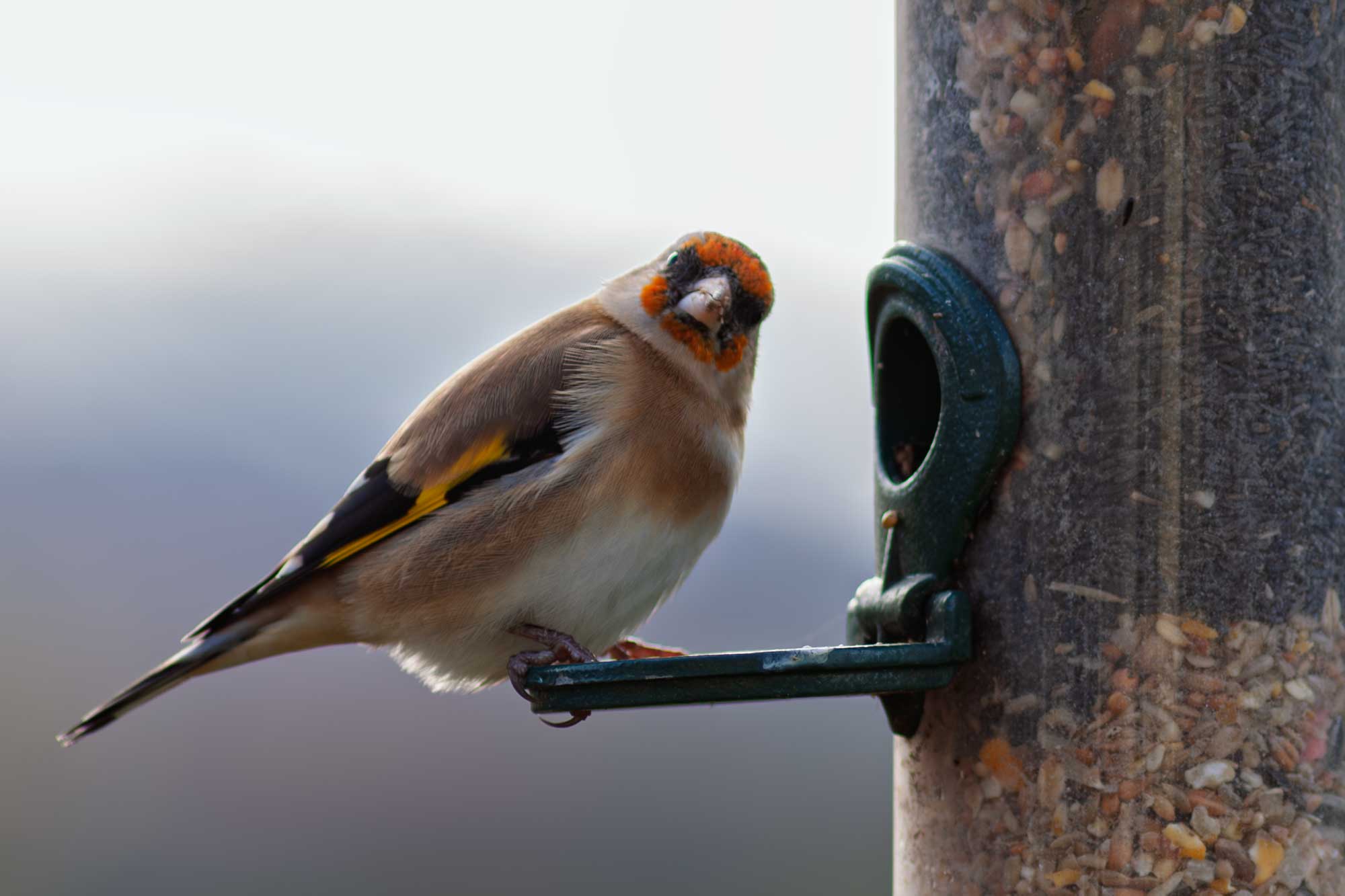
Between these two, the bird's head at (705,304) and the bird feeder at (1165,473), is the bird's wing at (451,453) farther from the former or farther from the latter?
the bird feeder at (1165,473)

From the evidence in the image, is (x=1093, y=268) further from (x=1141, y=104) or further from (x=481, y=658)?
(x=481, y=658)

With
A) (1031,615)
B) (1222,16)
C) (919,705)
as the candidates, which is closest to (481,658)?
(919,705)

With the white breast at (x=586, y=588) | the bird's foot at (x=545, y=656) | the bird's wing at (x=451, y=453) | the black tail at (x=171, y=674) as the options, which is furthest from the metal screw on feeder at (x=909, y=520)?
the black tail at (x=171, y=674)

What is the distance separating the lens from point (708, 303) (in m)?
3.55

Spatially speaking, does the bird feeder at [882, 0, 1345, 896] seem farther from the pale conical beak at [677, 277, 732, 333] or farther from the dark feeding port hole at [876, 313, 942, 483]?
the pale conical beak at [677, 277, 732, 333]

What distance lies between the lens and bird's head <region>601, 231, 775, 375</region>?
11.7ft

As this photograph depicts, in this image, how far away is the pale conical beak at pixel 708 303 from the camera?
3551 millimetres

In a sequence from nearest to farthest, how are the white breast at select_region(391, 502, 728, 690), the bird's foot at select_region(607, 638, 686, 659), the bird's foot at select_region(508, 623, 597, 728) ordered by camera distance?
the bird's foot at select_region(508, 623, 597, 728), the white breast at select_region(391, 502, 728, 690), the bird's foot at select_region(607, 638, 686, 659)

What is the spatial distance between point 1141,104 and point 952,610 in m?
1.04

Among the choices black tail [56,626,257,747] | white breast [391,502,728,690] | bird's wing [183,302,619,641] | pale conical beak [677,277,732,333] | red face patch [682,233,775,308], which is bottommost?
black tail [56,626,257,747]

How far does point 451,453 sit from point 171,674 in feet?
2.86

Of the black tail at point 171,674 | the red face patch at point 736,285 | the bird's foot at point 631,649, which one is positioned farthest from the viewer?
the bird's foot at point 631,649

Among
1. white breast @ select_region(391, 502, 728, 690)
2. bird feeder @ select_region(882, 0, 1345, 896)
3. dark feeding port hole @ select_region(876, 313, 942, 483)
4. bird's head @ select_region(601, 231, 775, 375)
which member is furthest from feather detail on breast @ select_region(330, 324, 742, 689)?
bird feeder @ select_region(882, 0, 1345, 896)

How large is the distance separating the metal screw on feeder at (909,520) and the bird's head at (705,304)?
0.47m
